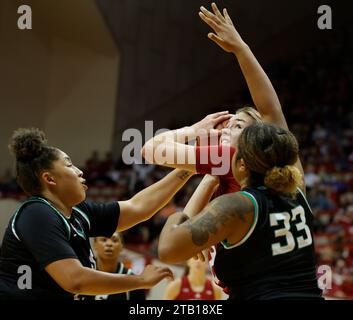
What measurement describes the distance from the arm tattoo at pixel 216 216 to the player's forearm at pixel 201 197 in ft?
2.02

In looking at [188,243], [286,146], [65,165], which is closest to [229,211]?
[188,243]

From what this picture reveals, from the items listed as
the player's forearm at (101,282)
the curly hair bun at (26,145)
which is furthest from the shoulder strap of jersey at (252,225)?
→ the curly hair bun at (26,145)

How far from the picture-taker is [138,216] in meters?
3.39

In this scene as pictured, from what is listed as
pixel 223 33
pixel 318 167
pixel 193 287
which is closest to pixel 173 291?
pixel 193 287

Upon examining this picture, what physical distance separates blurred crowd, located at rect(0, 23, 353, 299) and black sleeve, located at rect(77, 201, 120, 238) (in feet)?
14.7

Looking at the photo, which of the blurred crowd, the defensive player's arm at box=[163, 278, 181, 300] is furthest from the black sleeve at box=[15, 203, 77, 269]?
the blurred crowd

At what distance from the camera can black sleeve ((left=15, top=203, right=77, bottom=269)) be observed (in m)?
2.70

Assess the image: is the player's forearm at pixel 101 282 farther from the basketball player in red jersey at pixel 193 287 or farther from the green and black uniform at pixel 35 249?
the basketball player in red jersey at pixel 193 287

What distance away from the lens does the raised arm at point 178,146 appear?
283cm

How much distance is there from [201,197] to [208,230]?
74 cm

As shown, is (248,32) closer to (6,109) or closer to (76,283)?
(6,109)

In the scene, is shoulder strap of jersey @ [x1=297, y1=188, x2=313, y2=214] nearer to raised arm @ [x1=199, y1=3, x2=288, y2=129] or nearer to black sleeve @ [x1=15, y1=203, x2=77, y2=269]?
raised arm @ [x1=199, y1=3, x2=288, y2=129]

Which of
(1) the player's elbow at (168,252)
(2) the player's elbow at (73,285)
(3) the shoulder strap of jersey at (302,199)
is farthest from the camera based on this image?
(2) the player's elbow at (73,285)
